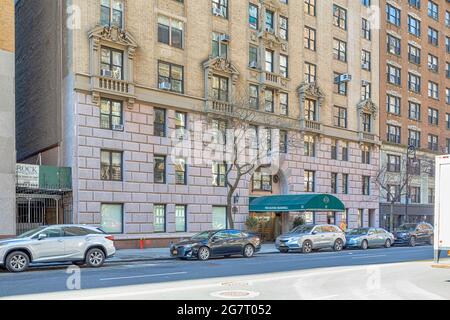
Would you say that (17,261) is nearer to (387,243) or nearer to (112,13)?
(112,13)

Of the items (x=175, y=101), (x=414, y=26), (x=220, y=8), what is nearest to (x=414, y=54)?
(x=414, y=26)

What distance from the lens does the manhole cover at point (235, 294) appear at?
1101 cm

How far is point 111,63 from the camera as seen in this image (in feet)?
95.5

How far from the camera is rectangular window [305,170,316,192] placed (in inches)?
1583

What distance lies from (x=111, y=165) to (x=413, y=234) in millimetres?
20911

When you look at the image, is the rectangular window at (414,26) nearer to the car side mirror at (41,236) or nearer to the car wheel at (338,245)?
the car wheel at (338,245)

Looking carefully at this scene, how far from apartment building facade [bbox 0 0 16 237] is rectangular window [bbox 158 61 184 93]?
28.5 ft

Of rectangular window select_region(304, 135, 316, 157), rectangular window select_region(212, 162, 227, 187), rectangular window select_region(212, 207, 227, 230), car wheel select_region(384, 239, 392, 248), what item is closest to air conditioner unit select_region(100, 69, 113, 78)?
rectangular window select_region(212, 162, 227, 187)

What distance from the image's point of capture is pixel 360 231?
33.2 meters

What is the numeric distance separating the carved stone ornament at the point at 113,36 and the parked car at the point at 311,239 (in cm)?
1338

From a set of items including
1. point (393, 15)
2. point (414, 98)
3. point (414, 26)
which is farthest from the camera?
point (414, 26)

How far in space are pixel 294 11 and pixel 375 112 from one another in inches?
493
